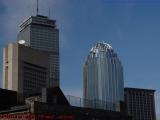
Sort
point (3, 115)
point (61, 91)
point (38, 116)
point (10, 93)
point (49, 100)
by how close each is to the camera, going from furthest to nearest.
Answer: point (10, 93) → point (61, 91) → point (49, 100) → point (3, 115) → point (38, 116)

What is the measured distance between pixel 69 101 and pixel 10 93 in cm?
2512

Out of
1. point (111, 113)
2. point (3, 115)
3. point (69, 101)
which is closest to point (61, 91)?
point (69, 101)

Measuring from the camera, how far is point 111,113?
11556 cm

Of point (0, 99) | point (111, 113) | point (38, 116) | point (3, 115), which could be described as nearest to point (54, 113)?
point (38, 116)

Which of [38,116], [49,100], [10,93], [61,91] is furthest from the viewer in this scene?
[10,93]

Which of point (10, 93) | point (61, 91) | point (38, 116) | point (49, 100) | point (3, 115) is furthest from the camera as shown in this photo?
point (10, 93)

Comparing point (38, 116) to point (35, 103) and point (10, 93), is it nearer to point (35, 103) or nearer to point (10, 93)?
point (35, 103)

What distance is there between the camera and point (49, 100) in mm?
112062

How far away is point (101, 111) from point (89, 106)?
14.6 feet

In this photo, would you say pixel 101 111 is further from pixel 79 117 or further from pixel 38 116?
pixel 38 116

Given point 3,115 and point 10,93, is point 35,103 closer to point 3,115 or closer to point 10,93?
point 3,115

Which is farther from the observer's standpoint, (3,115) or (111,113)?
(111,113)

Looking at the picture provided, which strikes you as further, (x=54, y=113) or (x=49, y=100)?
(x=49, y=100)

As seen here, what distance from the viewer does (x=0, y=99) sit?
128 m
